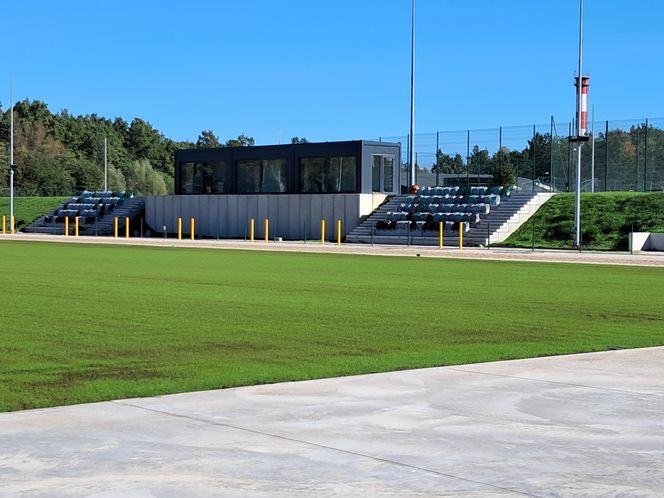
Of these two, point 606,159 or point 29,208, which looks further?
point 29,208

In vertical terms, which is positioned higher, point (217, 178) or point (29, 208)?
point (217, 178)

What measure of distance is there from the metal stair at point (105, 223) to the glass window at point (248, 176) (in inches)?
364

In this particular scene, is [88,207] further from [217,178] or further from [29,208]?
[217,178]

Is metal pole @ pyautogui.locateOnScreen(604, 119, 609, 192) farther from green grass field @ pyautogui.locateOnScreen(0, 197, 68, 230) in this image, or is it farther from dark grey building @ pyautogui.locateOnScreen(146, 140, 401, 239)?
green grass field @ pyautogui.locateOnScreen(0, 197, 68, 230)

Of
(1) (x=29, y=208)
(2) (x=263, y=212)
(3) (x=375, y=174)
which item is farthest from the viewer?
(1) (x=29, y=208)

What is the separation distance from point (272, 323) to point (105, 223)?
190 ft

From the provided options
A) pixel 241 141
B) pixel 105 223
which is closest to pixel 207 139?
pixel 241 141

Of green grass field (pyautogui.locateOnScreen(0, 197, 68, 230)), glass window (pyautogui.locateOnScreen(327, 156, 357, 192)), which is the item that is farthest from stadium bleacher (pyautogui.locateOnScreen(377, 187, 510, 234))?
green grass field (pyautogui.locateOnScreen(0, 197, 68, 230))

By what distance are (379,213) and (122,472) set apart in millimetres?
53939

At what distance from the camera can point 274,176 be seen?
209 feet

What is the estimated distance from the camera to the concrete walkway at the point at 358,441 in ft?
19.7

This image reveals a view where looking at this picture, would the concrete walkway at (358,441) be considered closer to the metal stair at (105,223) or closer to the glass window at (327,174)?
the glass window at (327,174)

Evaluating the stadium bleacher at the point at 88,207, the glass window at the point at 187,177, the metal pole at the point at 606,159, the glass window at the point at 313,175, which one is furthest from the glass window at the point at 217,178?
the metal pole at the point at 606,159

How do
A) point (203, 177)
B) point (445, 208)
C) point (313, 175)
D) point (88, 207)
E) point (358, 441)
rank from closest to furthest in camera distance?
1. point (358, 441)
2. point (445, 208)
3. point (313, 175)
4. point (203, 177)
5. point (88, 207)
